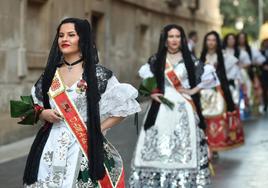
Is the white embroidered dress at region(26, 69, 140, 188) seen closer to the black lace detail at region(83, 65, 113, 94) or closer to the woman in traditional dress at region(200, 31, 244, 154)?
the black lace detail at region(83, 65, 113, 94)

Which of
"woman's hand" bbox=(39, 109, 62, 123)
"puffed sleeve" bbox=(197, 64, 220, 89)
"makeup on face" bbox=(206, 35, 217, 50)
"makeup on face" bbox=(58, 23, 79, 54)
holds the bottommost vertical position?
"puffed sleeve" bbox=(197, 64, 220, 89)

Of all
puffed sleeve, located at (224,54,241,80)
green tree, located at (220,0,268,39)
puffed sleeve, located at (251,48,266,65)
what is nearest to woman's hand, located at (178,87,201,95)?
puffed sleeve, located at (224,54,241,80)

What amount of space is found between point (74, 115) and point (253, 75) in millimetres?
13477

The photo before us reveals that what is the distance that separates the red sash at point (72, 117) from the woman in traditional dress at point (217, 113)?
596 cm

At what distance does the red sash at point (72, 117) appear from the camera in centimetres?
482

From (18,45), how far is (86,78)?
24.7 ft

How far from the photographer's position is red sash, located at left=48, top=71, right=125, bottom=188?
Answer: 4.82m

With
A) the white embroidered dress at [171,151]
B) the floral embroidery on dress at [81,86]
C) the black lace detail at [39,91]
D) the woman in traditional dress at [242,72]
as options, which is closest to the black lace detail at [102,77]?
the floral embroidery on dress at [81,86]

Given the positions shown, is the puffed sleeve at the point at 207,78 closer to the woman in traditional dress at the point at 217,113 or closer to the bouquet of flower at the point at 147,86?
the bouquet of flower at the point at 147,86

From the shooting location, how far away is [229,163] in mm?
10336

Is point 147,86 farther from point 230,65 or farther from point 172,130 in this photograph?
point 230,65

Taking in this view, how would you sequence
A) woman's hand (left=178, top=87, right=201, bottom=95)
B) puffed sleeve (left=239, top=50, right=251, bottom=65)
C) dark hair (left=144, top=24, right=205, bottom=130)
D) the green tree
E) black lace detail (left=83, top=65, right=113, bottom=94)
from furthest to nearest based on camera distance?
the green tree → puffed sleeve (left=239, top=50, right=251, bottom=65) → woman's hand (left=178, top=87, right=201, bottom=95) → dark hair (left=144, top=24, right=205, bottom=130) → black lace detail (left=83, top=65, right=113, bottom=94)

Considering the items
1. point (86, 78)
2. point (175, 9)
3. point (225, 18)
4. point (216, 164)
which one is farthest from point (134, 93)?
point (225, 18)

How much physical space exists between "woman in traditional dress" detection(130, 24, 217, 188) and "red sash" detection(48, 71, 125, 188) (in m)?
2.98
